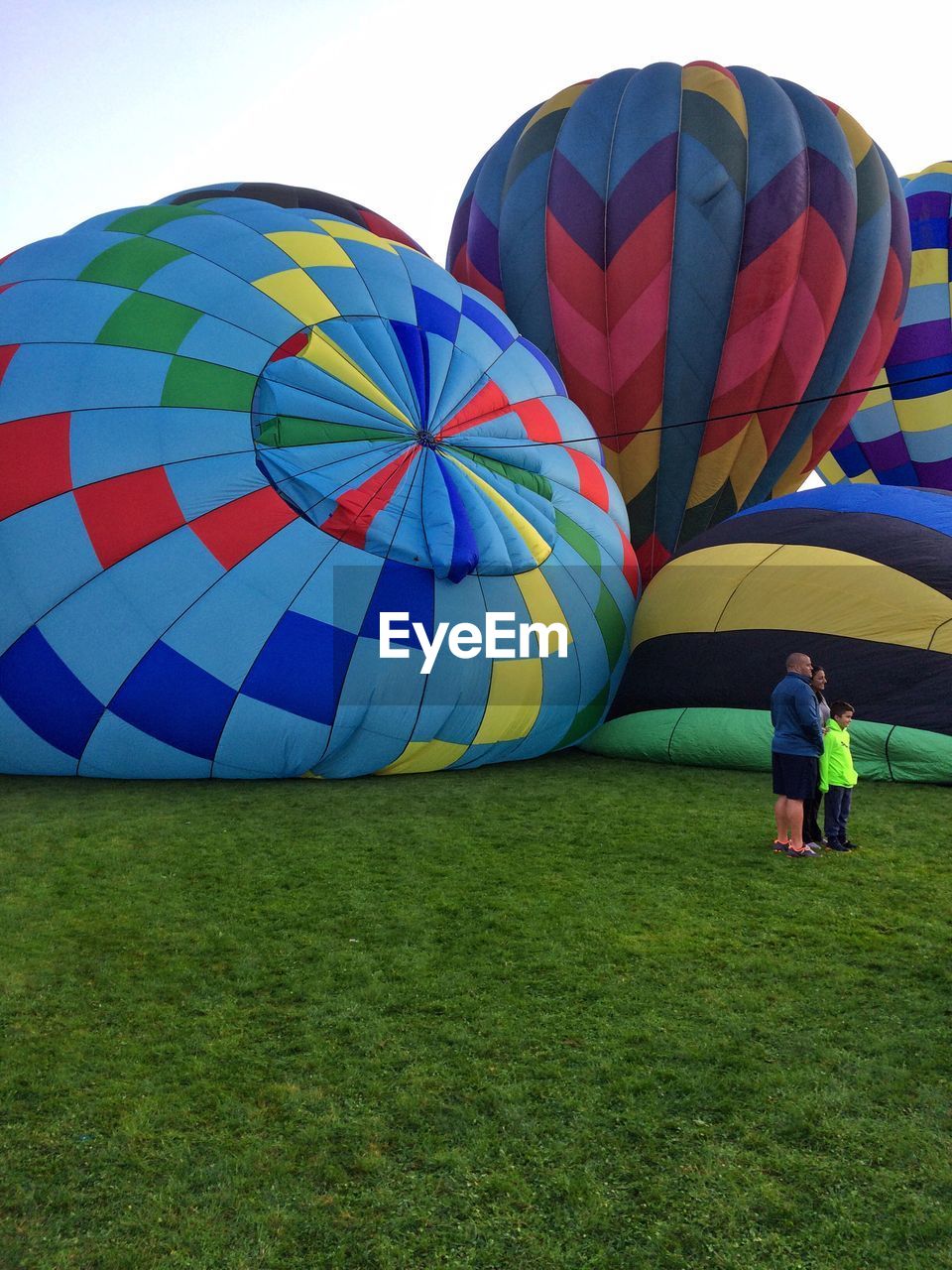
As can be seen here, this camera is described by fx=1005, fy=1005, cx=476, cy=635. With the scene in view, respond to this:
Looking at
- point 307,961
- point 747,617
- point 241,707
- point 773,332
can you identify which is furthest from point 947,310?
point 307,961

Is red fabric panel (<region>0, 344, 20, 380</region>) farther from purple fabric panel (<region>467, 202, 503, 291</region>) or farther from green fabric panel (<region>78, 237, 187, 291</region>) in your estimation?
purple fabric panel (<region>467, 202, 503, 291</region>)

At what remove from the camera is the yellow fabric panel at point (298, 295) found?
19.6 feet

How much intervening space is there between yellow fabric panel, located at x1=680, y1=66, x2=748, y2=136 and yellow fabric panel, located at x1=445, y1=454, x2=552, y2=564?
15.6ft

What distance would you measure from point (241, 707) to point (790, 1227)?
3983 mm

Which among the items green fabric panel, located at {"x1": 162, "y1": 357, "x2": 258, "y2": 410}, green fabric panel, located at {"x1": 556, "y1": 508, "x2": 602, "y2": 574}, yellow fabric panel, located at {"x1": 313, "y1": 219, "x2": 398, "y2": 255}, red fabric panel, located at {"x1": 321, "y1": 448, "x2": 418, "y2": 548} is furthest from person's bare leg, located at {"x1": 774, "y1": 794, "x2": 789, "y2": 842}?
yellow fabric panel, located at {"x1": 313, "y1": 219, "x2": 398, "y2": 255}

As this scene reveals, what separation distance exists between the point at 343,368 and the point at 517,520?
4.50 ft

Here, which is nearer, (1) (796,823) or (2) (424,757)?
(1) (796,823)

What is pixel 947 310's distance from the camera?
11.8 m

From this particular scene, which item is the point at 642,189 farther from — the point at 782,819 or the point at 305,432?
the point at 782,819

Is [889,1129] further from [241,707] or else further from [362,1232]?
[241,707]

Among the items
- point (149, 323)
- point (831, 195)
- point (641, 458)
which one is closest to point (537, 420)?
point (641, 458)

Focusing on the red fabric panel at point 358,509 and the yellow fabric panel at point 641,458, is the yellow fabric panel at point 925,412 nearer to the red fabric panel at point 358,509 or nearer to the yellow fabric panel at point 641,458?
the yellow fabric panel at point 641,458

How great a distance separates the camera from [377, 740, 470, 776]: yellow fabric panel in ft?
19.3

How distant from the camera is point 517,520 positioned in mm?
6191
